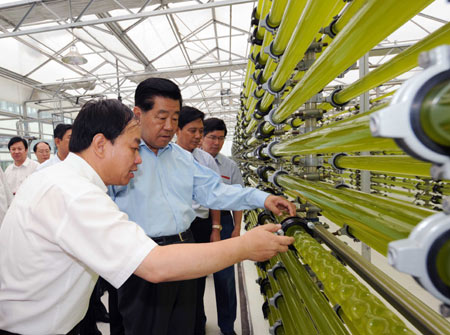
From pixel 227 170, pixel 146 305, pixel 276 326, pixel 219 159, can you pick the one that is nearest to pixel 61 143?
pixel 219 159

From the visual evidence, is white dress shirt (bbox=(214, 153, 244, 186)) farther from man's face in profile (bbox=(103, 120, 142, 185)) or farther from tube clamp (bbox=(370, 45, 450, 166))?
tube clamp (bbox=(370, 45, 450, 166))

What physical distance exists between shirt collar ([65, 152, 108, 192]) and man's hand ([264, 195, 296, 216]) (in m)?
0.83

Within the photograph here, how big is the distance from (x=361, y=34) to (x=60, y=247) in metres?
1.14

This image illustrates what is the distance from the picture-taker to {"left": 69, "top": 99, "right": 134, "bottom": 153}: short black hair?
1184 mm

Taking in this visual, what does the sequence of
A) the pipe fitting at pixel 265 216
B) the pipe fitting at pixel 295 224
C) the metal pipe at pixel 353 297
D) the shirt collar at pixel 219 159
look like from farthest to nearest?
the shirt collar at pixel 219 159 → the pipe fitting at pixel 265 216 → the pipe fitting at pixel 295 224 → the metal pipe at pixel 353 297

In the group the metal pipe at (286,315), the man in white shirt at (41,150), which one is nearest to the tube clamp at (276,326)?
the metal pipe at (286,315)

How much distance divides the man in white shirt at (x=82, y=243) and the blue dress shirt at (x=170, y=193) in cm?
48

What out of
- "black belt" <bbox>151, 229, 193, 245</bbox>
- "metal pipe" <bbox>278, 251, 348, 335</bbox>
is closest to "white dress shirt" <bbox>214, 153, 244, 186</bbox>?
"black belt" <bbox>151, 229, 193, 245</bbox>

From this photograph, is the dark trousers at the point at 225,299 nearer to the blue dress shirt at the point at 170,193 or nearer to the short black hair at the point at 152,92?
the blue dress shirt at the point at 170,193

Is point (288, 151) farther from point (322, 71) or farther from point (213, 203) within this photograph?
point (213, 203)

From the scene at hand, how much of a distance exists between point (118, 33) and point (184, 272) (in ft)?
25.3

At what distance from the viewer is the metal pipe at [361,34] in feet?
1.89

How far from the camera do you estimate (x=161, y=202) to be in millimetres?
1735

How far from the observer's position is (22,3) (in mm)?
5148
